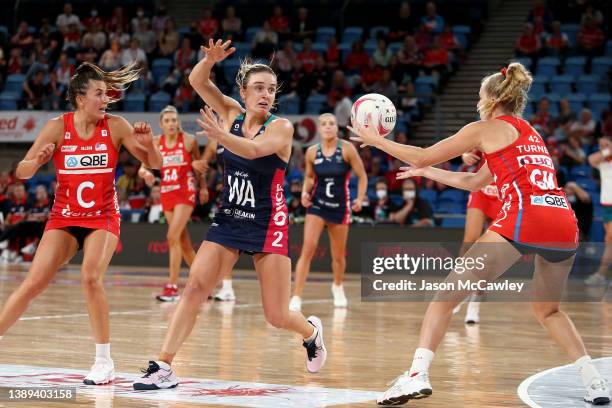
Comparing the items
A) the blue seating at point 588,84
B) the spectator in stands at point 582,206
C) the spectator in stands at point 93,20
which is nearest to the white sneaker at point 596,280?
the spectator in stands at point 582,206

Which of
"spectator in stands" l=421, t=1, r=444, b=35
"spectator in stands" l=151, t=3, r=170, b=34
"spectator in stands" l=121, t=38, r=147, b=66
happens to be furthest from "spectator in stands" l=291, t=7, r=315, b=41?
"spectator in stands" l=121, t=38, r=147, b=66

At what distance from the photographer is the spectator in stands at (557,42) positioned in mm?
23062

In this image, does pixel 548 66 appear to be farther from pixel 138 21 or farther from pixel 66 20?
pixel 66 20

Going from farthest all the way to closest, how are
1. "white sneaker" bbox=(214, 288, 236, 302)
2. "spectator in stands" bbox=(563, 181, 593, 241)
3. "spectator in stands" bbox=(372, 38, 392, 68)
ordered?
"spectator in stands" bbox=(372, 38, 392, 68), "spectator in stands" bbox=(563, 181, 593, 241), "white sneaker" bbox=(214, 288, 236, 302)

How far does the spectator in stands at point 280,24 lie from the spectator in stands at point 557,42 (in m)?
6.46

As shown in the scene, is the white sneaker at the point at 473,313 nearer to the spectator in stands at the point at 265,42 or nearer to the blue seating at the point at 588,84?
the blue seating at the point at 588,84

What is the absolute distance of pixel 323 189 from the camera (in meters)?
14.1

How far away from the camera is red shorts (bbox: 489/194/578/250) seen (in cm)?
682

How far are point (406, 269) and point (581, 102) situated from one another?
488 cm

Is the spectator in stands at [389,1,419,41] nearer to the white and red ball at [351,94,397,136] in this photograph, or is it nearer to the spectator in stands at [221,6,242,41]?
the spectator in stands at [221,6,242,41]

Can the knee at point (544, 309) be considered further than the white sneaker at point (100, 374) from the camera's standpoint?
No

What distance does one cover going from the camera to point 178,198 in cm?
1431

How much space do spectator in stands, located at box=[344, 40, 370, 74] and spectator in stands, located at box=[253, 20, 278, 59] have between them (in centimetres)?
186

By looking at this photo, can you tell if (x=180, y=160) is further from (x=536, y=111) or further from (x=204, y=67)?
(x=536, y=111)
